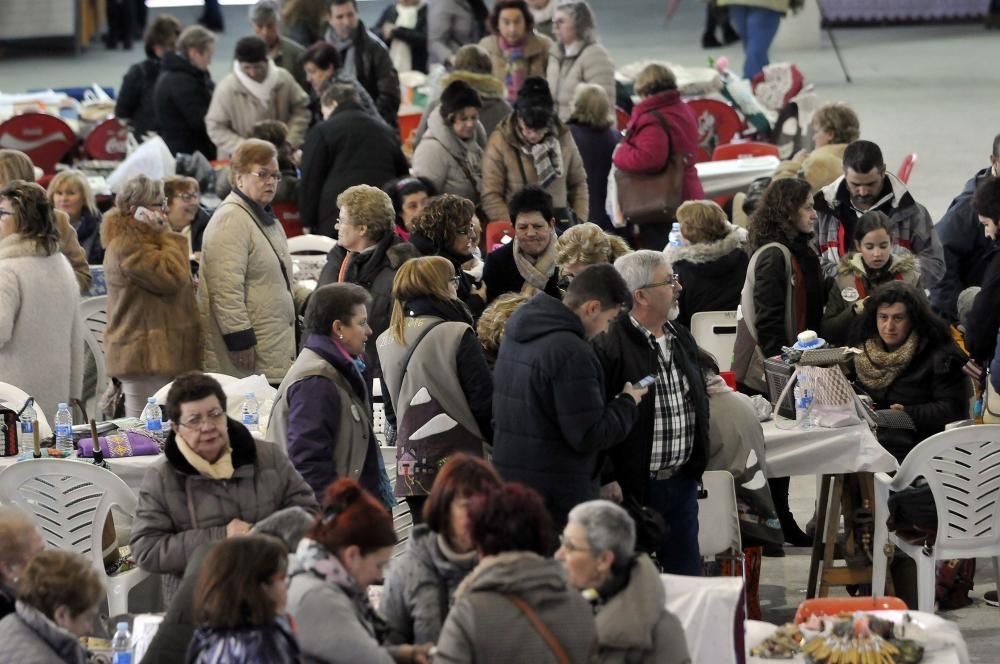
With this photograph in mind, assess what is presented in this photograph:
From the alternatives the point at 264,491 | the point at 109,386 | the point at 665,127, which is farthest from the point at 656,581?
the point at 665,127

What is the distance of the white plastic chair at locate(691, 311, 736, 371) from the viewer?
827 cm

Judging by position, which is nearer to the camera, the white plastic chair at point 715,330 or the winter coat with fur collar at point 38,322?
the winter coat with fur collar at point 38,322

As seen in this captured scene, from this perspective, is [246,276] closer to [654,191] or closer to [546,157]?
[546,157]

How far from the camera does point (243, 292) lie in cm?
785

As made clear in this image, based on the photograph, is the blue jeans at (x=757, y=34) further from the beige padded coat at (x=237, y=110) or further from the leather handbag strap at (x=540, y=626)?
the leather handbag strap at (x=540, y=626)

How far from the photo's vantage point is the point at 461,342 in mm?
6113

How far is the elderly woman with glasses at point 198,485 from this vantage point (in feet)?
17.3

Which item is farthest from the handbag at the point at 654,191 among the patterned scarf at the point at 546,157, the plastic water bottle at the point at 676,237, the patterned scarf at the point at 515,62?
the patterned scarf at the point at 515,62

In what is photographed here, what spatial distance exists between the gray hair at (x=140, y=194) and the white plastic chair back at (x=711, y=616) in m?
3.36

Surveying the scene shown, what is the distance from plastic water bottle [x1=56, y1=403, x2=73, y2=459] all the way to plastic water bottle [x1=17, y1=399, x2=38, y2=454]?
0.09m

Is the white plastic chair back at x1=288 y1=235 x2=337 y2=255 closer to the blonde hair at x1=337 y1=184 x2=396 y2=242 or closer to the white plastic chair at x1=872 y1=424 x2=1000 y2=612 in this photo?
the blonde hair at x1=337 y1=184 x2=396 y2=242

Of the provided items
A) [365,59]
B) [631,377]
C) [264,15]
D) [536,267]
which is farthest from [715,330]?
[264,15]

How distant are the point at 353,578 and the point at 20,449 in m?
2.79

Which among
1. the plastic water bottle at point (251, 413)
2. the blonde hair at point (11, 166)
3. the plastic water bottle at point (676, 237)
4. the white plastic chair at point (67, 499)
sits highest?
the blonde hair at point (11, 166)
